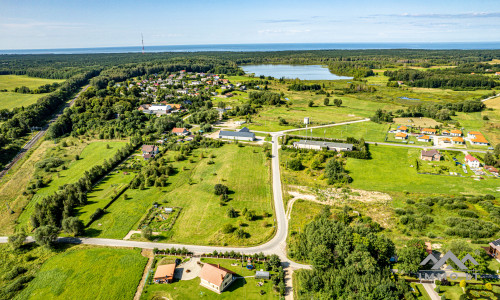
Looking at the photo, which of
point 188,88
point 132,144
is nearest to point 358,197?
point 132,144

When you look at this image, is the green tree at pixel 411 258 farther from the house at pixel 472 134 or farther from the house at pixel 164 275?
the house at pixel 472 134

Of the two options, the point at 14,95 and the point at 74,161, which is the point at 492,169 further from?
the point at 14,95

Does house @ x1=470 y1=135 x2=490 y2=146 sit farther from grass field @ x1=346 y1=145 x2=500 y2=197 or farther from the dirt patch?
grass field @ x1=346 y1=145 x2=500 y2=197

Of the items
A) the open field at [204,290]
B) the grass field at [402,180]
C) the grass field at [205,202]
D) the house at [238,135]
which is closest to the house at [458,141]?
the grass field at [402,180]

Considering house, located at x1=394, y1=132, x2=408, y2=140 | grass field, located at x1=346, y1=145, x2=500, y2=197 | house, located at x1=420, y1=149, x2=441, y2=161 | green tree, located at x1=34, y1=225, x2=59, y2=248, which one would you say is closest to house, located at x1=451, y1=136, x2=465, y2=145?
house, located at x1=394, y1=132, x2=408, y2=140

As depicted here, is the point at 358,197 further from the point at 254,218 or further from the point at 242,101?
the point at 242,101
